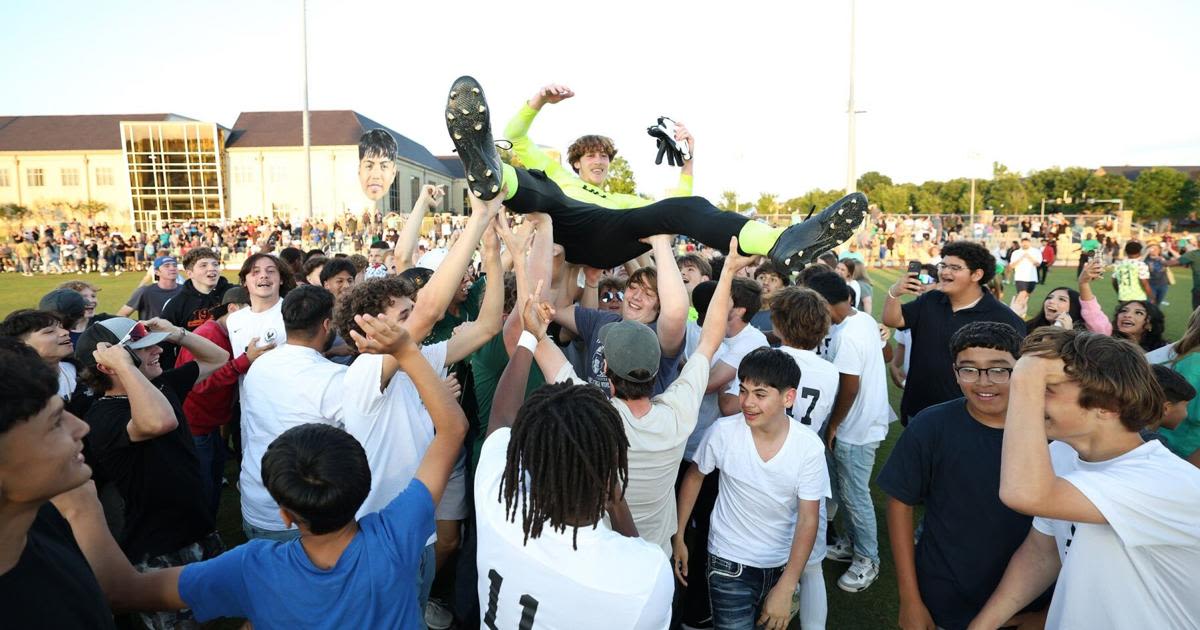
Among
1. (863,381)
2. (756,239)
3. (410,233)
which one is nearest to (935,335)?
(863,381)

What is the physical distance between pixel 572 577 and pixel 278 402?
1.99 metres

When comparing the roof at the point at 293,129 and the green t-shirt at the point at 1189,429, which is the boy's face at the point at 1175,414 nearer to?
the green t-shirt at the point at 1189,429

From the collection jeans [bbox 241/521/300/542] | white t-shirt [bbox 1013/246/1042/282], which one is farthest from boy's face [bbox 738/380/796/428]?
white t-shirt [bbox 1013/246/1042/282]

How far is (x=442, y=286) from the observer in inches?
108

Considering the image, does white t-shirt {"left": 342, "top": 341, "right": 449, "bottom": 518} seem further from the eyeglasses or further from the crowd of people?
the eyeglasses

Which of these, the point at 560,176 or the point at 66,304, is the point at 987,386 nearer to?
the point at 560,176

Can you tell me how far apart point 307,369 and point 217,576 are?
4.53ft

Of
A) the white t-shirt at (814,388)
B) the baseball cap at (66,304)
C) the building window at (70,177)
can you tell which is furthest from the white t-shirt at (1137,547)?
the building window at (70,177)

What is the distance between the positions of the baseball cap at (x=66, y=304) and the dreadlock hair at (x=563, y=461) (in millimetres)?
4103

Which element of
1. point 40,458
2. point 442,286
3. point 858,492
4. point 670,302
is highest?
point 442,286

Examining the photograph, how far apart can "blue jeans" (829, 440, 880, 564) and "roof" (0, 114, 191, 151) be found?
208ft

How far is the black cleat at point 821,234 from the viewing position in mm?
3146

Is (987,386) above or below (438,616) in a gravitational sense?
above

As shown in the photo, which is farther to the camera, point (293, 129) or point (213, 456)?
point (293, 129)
